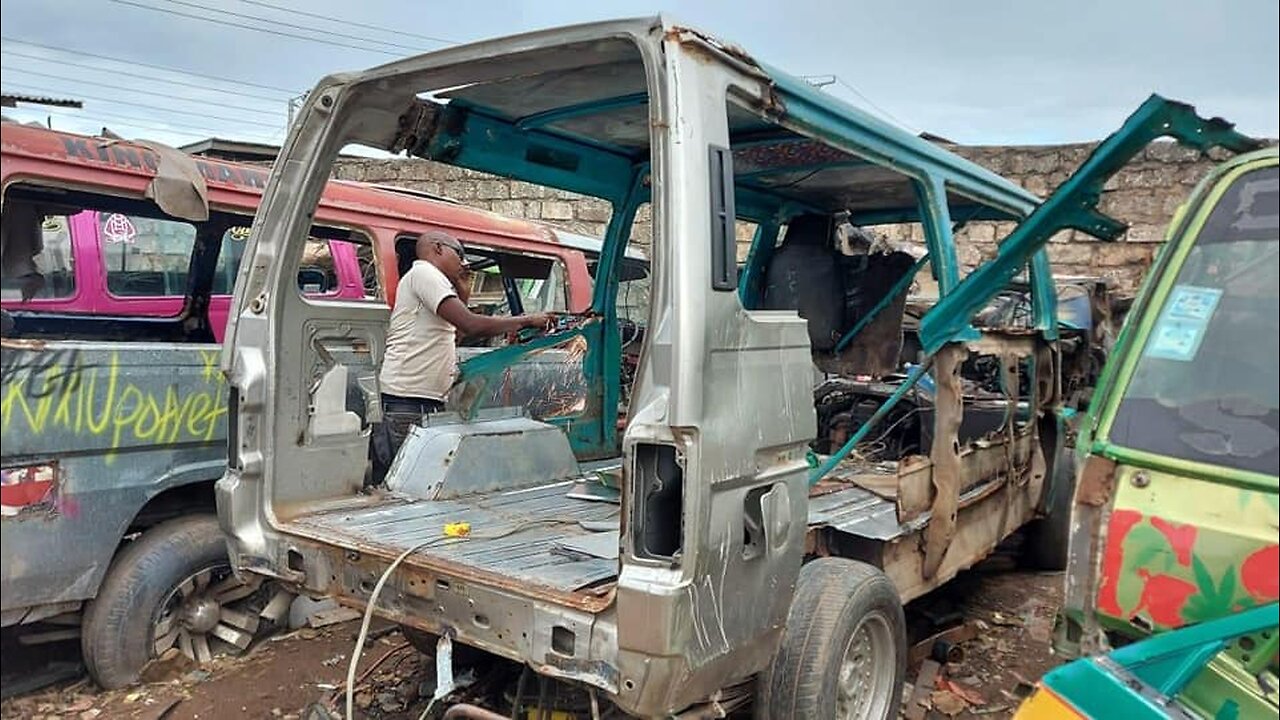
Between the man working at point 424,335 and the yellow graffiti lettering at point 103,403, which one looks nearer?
the yellow graffiti lettering at point 103,403

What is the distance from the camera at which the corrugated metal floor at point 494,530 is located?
111 inches

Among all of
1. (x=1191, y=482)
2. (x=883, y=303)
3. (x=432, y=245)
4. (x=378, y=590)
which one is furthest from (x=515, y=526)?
(x=883, y=303)

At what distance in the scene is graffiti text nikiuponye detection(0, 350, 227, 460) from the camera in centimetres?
312

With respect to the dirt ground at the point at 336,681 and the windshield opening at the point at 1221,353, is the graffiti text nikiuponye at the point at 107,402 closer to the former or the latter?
the dirt ground at the point at 336,681

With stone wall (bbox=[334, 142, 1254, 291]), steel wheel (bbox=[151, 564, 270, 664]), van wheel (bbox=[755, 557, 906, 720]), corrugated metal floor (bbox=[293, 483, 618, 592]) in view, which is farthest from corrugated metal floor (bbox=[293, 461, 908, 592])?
stone wall (bbox=[334, 142, 1254, 291])

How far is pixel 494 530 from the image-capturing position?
335 cm

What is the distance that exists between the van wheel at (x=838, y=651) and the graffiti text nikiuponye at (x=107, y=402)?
102 inches

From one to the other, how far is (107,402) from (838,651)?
287 cm

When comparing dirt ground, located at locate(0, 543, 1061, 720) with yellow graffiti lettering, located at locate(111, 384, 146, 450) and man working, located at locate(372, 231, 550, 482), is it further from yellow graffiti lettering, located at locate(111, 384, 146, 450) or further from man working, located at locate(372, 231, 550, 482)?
man working, located at locate(372, 231, 550, 482)

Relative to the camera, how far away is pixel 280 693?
12.9 ft

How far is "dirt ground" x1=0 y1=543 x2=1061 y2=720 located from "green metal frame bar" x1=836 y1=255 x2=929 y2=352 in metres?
1.60

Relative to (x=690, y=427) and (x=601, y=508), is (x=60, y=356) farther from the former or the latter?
(x=690, y=427)

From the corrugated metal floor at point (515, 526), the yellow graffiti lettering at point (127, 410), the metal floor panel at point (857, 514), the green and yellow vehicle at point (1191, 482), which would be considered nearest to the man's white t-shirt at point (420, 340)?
the corrugated metal floor at point (515, 526)

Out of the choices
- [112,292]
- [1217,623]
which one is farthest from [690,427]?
[112,292]
